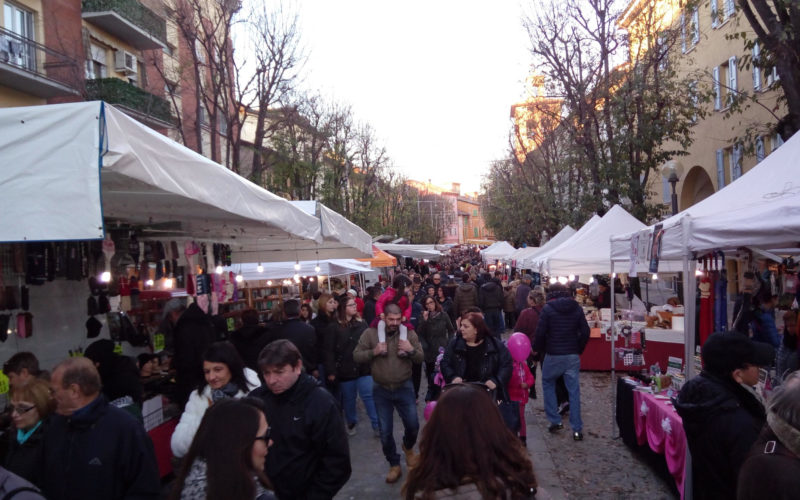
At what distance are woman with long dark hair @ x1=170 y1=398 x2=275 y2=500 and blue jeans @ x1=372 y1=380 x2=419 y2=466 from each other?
391 centimetres

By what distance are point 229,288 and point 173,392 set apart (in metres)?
3.06

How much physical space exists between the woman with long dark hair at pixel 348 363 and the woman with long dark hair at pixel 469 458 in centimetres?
545

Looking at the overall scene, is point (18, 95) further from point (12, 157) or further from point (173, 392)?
point (12, 157)

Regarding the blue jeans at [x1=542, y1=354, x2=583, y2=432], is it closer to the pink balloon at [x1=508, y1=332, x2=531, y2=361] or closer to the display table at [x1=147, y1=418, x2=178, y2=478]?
the pink balloon at [x1=508, y1=332, x2=531, y2=361]

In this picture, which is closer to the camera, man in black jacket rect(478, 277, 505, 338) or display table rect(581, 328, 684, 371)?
display table rect(581, 328, 684, 371)

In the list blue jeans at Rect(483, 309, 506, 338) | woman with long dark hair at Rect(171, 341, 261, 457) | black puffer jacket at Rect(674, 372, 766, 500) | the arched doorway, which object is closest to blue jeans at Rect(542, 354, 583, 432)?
black puffer jacket at Rect(674, 372, 766, 500)

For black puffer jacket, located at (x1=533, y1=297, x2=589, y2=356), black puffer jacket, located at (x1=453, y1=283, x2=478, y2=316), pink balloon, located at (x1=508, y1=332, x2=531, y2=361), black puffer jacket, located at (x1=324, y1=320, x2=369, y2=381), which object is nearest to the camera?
pink balloon, located at (x1=508, y1=332, x2=531, y2=361)

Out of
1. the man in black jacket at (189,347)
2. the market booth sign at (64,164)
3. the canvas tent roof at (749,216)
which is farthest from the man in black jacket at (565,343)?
the market booth sign at (64,164)

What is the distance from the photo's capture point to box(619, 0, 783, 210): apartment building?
17.4 metres

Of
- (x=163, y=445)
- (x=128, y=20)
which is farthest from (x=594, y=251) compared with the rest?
(x=128, y=20)

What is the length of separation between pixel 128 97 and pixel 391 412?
1437 centimetres

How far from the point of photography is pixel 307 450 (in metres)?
3.27

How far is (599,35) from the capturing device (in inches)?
654

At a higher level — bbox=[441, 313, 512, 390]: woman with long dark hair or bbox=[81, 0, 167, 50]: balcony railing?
bbox=[81, 0, 167, 50]: balcony railing
